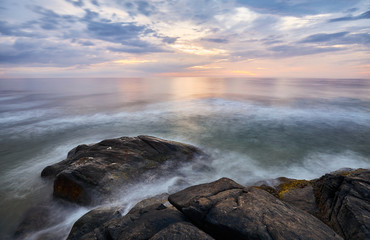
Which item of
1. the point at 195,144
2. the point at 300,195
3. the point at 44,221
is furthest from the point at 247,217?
the point at 195,144

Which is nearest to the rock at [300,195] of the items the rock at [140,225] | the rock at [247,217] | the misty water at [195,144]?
the rock at [247,217]

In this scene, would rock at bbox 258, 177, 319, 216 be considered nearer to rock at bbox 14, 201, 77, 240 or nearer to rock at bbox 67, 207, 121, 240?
rock at bbox 67, 207, 121, 240

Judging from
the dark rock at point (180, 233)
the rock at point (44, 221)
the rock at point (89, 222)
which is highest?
the dark rock at point (180, 233)

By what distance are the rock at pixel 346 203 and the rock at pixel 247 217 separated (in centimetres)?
61

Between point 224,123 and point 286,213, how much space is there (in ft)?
69.4

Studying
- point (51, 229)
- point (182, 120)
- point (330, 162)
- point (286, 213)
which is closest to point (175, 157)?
point (51, 229)

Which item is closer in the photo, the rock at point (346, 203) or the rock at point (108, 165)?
the rock at point (346, 203)

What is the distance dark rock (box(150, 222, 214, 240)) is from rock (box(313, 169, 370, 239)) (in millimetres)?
4053

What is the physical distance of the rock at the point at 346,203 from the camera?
5.39 metres

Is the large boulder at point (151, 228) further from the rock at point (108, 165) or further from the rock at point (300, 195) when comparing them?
the rock at point (300, 195)

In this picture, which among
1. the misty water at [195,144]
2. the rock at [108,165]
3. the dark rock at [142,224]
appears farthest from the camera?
the misty water at [195,144]

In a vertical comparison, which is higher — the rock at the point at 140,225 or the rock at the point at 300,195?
the rock at the point at 140,225

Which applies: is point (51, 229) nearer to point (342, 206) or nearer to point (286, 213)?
point (286, 213)

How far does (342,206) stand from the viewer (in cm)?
617
